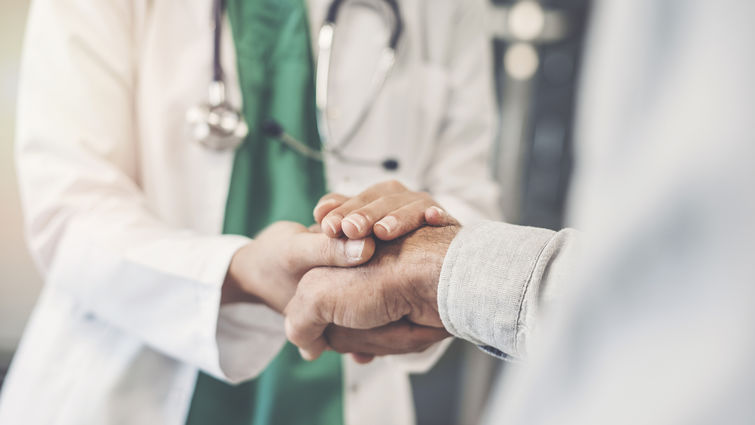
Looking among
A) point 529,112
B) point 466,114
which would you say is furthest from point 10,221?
point 529,112

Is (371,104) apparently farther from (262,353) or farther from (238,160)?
(262,353)

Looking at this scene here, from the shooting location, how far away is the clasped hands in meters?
0.42

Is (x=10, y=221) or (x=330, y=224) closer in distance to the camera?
(x=330, y=224)

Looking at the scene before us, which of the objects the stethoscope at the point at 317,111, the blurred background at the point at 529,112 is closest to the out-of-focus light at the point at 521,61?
the blurred background at the point at 529,112

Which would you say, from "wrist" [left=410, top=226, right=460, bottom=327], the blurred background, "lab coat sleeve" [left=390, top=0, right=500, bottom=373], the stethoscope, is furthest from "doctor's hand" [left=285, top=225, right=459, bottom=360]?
the blurred background

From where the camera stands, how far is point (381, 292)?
434 millimetres

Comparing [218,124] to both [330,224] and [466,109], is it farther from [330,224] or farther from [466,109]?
[466,109]

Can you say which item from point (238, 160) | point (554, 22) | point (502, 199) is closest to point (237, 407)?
point (238, 160)

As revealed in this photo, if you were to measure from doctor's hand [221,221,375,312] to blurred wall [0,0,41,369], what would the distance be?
0.26 metres

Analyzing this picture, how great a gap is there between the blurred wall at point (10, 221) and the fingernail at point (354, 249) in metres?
0.41

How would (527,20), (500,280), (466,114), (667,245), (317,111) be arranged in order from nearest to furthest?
(667,245) → (500,280) → (317,111) → (466,114) → (527,20)

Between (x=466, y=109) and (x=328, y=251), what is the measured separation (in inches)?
18.3

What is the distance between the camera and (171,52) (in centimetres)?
61

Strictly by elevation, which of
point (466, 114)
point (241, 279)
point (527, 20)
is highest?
point (527, 20)
